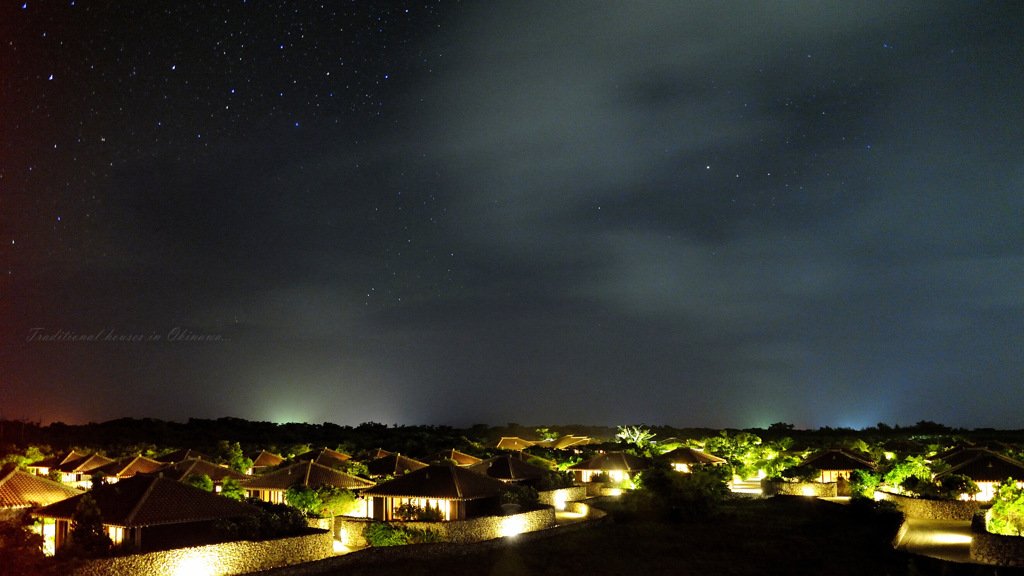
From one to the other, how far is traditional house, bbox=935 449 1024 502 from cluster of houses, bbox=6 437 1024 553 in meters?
0.06

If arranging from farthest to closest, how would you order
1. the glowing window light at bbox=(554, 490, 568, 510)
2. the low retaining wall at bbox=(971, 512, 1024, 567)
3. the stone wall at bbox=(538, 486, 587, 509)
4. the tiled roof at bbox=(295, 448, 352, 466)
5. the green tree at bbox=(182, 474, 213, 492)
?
the tiled roof at bbox=(295, 448, 352, 466) < the glowing window light at bbox=(554, 490, 568, 510) < the stone wall at bbox=(538, 486, 587, 509) < the green tree at bbox=(182, 474, 213, 492) < the low retaining wall at bbox=(971, 512, 1024, 567)

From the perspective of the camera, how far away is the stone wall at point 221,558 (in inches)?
1094

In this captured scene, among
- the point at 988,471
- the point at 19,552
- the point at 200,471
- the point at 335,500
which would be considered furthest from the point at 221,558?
the point at 988,471

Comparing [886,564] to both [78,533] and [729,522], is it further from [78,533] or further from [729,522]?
[78,533]

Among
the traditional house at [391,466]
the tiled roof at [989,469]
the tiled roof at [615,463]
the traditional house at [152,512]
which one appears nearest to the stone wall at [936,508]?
the tiled roof at [989,469]

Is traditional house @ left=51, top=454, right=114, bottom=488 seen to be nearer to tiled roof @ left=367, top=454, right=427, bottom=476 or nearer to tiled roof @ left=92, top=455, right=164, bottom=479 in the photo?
tiled roof @ left=92, top=455, right=164, bottom=479

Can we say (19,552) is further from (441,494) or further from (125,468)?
(125,468)

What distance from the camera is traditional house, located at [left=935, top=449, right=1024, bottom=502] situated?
49.7 meters

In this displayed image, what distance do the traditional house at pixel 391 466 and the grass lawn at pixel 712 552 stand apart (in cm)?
1667

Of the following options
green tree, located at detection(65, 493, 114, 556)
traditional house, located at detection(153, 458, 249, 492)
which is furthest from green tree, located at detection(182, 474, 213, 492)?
green tree, located at detection(65, 493, 114, 556)

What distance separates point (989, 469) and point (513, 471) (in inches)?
1192

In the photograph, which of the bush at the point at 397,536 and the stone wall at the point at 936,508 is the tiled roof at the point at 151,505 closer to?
the bush at the point at 397,536

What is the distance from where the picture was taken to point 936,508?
44.3m

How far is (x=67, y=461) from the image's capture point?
63281 mm
